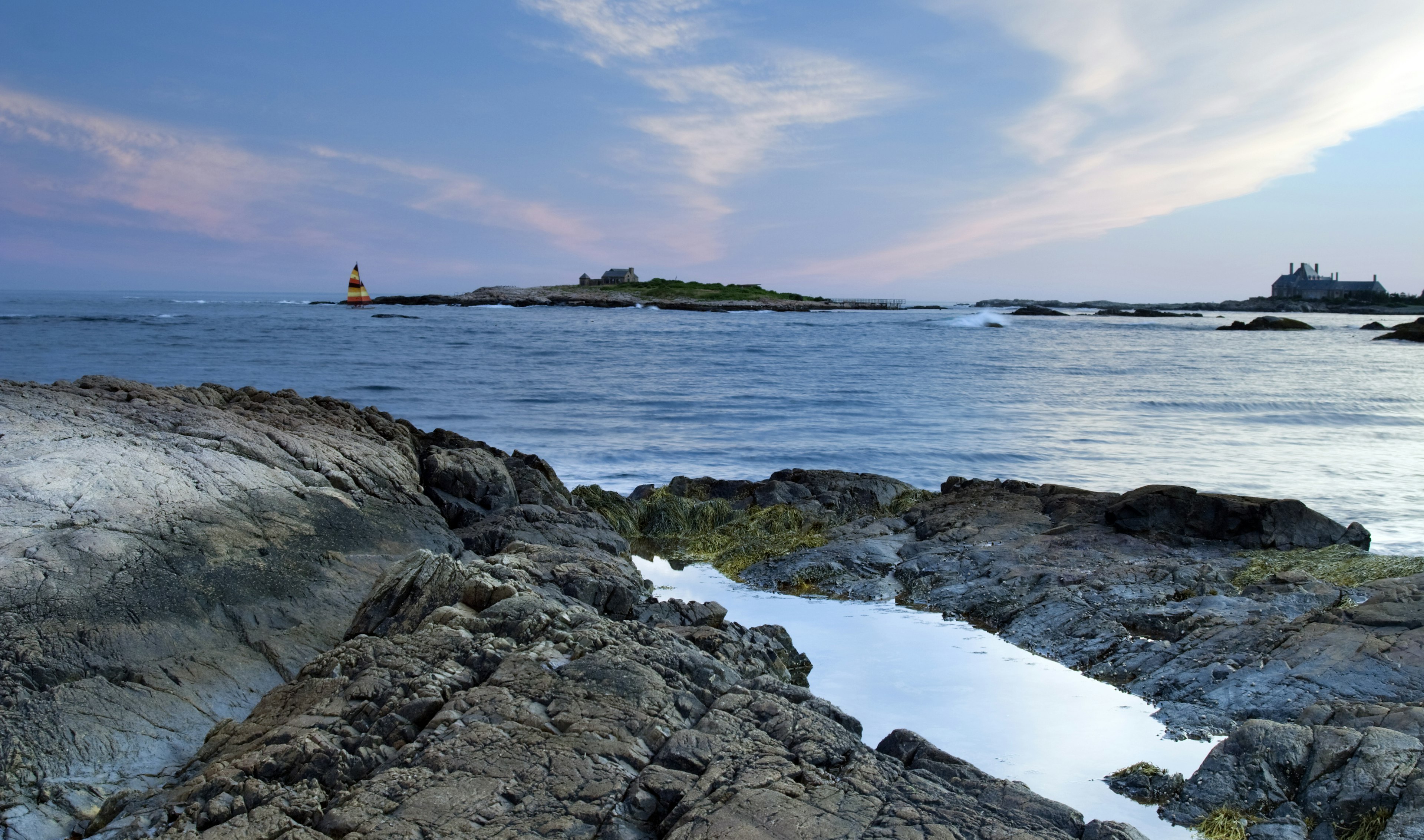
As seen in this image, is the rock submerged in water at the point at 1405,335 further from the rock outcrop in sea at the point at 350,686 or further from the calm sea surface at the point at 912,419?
→ the rock outcrop in sea at the point at 350,686

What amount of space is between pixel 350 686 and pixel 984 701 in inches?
146

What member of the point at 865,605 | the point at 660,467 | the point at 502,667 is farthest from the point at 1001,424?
the point at 502,667

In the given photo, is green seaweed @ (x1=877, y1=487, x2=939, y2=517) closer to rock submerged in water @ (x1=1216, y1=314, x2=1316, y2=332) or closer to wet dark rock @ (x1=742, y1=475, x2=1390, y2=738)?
wet dark rock @ (x1=742, y1=475, x2=1390, y2=738)

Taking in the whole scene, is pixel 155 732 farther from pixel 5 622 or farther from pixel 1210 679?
pixel 1210 679

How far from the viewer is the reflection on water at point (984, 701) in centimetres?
440

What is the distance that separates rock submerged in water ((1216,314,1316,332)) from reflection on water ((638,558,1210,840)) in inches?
3278

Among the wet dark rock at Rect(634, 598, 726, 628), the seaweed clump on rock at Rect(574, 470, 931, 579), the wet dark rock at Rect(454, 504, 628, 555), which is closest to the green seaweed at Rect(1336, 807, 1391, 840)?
the wet dark rock at Rect(634, 598, 726, 628)

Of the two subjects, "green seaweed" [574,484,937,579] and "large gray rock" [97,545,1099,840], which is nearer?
"large gray rock" [97,545,1099,840]

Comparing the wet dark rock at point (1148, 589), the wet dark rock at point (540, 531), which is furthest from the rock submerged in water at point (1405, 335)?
the wet dark rock at point (540, 531)

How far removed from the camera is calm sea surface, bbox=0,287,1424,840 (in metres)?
5.25

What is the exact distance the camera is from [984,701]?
5.26 m

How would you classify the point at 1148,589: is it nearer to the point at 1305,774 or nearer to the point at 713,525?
the point at 1305,774

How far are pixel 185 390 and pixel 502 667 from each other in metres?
6.23

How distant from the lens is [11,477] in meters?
5.11
